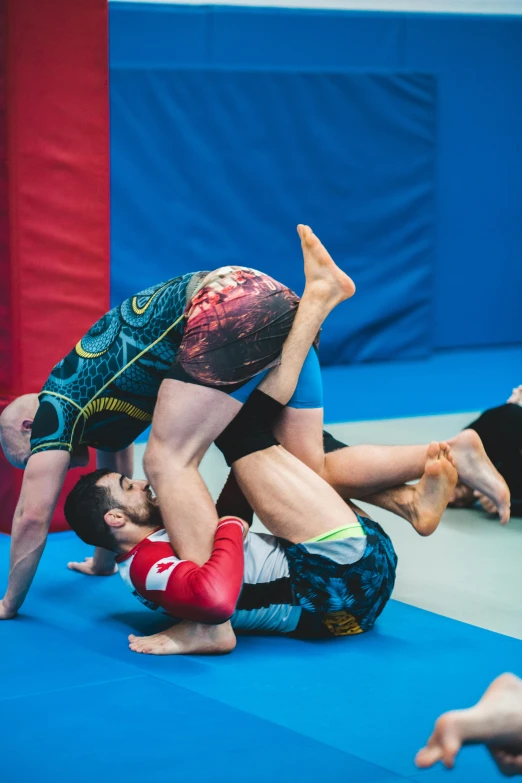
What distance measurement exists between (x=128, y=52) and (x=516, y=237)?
339 centimetres

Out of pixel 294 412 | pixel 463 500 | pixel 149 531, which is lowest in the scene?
pixel 463 500

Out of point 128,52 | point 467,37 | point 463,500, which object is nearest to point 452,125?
point 467,37

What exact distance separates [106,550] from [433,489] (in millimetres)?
1095

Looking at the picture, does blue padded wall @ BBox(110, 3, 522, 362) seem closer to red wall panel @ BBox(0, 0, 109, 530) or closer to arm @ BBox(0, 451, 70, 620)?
red wall panel @ BBox(0, 0, 109, 530)

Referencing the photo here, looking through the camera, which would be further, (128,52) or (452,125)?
(452,125)

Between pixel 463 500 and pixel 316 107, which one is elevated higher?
pixel 316 107

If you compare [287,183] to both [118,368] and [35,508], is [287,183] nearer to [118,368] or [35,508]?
[118,368]

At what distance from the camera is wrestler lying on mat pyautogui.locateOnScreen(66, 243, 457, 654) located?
2799 mm

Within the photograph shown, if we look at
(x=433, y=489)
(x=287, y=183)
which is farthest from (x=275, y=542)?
(x=287, y=183)

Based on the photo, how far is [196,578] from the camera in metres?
2.65

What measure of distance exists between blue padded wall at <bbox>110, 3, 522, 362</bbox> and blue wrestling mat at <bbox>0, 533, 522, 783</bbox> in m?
4.08

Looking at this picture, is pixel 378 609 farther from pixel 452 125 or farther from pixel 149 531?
pixel 452 125

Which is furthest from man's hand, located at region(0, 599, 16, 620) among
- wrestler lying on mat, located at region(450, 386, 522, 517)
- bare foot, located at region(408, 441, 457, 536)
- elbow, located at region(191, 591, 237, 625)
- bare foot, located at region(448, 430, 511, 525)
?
wrestler lying on mat, located at region(450, 386, 522, 517)

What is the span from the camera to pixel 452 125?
8.01 meters
